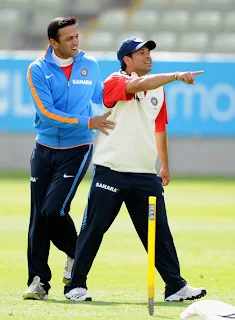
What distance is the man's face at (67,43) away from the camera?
7.99 meters

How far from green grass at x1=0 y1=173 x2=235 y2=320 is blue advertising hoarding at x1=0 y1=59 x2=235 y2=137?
14.6 feet

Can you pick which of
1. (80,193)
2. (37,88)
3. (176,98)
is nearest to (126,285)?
(37,88)

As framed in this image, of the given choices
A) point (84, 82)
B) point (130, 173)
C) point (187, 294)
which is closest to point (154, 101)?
point (130, 173)

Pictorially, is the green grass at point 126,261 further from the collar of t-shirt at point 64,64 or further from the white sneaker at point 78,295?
the collar of t-shirt at point 64,64

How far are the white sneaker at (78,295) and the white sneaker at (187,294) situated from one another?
0.61m

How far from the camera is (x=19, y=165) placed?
22.3 m

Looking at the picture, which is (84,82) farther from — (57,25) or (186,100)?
(186,100)

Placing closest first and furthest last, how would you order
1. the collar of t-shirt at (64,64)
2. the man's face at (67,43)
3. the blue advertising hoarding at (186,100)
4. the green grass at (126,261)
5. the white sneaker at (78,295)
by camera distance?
the green grass at (126,261) → the white sneaker at (78,295) → the man's face at (67,43) → the collar of t-shirt at (64,64) → the blue advertising hoarding at (186,100)

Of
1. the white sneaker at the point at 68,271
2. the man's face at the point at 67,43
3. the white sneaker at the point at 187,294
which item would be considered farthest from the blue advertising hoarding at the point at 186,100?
the white sneaker at the point at 187,294

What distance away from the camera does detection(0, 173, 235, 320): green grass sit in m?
7.07

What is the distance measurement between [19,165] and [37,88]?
570 inches

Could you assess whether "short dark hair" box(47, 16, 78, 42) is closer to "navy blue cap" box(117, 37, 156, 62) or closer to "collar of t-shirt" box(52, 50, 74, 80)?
"collar of t-shirt" box(52, 50, 74, 80)

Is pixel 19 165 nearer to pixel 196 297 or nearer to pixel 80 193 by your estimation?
pixel 80 193

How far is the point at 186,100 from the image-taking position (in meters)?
22.0
